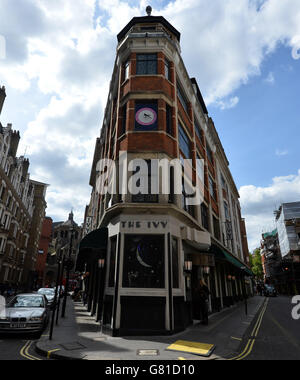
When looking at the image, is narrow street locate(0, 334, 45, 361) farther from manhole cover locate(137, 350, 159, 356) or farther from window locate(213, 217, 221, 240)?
window locate(213, 217, 221, 240)

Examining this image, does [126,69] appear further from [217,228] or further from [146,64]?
[217,228]

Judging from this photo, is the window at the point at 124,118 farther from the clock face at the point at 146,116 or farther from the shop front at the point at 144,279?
the shop front at the point at 144,279

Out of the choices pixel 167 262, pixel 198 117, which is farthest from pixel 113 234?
pixel 198 117

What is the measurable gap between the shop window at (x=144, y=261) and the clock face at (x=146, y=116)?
6329 mm

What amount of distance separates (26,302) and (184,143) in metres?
12.7

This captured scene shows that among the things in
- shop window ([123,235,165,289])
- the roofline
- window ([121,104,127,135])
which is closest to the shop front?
shop window ([123,235,165,289])

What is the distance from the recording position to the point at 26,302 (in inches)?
406

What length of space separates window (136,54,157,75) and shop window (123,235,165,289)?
33.2ft

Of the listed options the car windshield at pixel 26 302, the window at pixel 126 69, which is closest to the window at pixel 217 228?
the window at pixel 126 69

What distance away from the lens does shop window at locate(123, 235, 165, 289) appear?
10016mm
